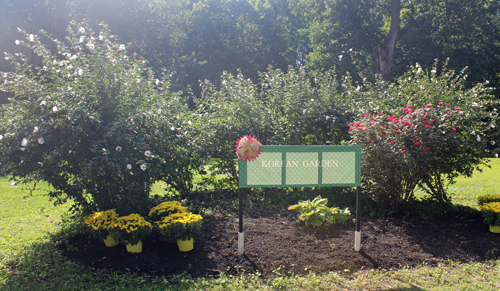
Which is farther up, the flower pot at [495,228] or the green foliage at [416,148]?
the green foliage at [416,148]

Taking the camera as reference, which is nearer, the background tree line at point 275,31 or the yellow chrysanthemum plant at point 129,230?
the yellow chrysanthemum plant at point 129,230

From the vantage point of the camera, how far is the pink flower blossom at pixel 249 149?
3.76m

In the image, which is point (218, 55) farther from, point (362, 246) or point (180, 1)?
point (362, 246)

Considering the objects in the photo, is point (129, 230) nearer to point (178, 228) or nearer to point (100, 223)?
point (100, 223)

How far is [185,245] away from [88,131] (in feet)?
6.29

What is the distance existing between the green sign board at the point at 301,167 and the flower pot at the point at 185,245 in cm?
94

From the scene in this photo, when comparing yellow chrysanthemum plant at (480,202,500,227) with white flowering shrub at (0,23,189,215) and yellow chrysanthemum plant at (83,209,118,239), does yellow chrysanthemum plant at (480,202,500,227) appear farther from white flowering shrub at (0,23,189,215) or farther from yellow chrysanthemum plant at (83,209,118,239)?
yellow chrysanthemum plant at (83,209,118,239)

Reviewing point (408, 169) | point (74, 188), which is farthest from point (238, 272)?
point (408, 169)

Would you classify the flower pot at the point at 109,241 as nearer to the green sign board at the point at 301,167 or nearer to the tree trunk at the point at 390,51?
the green sign board at the point at 301,167

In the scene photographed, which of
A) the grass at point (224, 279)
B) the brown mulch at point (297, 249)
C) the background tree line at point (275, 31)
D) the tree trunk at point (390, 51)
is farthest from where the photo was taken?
the tree trunk at point (390, 51)

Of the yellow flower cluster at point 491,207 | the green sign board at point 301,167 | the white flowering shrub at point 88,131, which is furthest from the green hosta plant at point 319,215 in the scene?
the white flowering shrub at point 88,131

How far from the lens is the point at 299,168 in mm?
3883

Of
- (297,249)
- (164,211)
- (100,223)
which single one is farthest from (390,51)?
(100,223)

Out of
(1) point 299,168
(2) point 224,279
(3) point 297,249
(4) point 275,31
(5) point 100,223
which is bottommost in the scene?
(2) point 224,279
